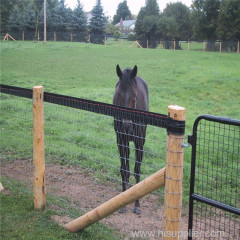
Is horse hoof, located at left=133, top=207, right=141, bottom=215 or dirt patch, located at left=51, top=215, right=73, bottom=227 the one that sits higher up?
dirt patch, located at left=51, top=215, right=73, bottom=227

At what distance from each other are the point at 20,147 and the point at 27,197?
94.4 inches

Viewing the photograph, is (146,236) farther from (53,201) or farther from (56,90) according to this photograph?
(56,90)

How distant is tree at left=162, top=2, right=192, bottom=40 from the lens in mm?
48591

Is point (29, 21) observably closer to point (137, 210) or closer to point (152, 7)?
point (152, 7)

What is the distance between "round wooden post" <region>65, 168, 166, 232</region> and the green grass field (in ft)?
3.34

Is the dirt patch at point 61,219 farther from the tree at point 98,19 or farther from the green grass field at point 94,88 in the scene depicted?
the tree at point 98,19

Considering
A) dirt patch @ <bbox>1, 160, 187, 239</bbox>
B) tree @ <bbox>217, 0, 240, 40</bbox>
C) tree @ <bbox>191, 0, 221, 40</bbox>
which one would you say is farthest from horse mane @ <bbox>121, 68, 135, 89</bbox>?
tree @ <bbox>191, 0, 221, 40</bbox>

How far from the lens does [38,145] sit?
160 inches

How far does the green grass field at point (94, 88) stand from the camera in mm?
6648

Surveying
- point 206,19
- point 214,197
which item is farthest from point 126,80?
point 206,19

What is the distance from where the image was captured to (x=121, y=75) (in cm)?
483

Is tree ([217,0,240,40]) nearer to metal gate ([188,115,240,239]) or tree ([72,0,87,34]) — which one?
tree ([72,0,87,34])

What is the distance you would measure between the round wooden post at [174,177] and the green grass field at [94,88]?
1.74m

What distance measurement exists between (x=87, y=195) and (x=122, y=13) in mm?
104545
